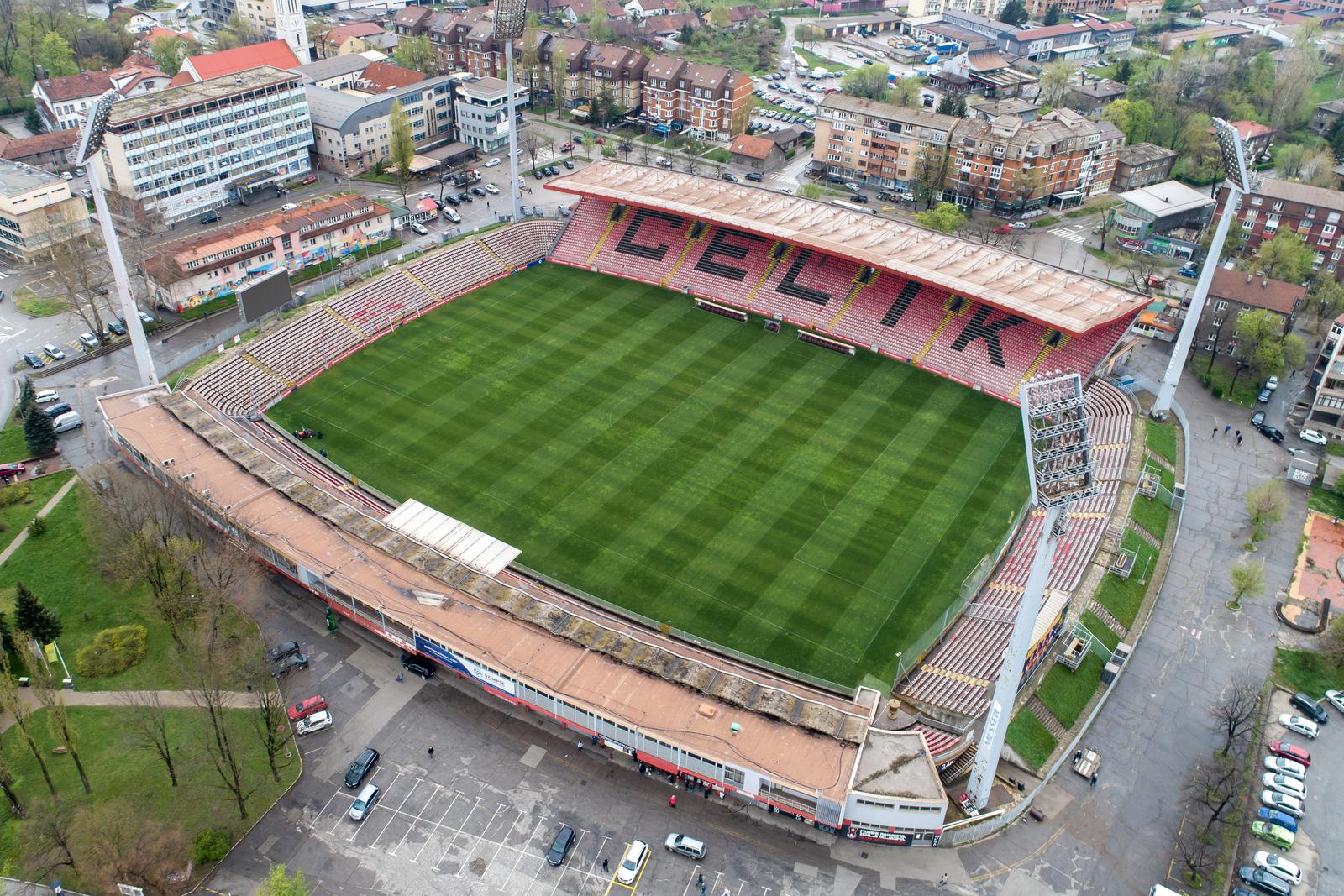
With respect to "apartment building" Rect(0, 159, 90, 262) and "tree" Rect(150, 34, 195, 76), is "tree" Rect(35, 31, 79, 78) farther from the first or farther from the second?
"apartment building" Rect(0, 159, 90, 262)

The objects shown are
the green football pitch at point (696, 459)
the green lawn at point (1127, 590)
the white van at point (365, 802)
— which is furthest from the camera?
the green football pitch at point (696, 459)

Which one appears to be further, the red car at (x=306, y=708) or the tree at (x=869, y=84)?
the tree at (x=869, y=84)

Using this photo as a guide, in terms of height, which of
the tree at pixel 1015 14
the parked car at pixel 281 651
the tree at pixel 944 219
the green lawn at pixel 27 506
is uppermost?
the tree at pixel 1015 14

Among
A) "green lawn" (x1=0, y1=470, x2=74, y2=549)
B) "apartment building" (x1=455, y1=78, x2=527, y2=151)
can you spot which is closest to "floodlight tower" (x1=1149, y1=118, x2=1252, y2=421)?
"green lawn" (x1=0, y1=470, x2=74, y2=549)

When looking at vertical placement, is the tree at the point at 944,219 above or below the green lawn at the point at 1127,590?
above

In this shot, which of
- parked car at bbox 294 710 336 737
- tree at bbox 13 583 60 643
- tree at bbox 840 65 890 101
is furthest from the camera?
tree at bbox 840 65 890 101

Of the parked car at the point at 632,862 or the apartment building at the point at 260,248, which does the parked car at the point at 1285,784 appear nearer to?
the parked car at the point at 632,862

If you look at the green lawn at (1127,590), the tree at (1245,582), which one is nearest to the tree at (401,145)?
the green lawn at (1127,590)
